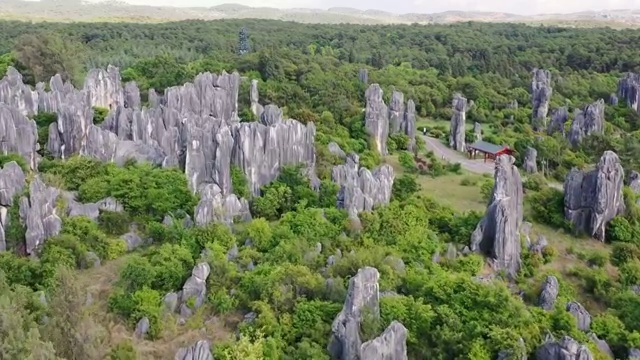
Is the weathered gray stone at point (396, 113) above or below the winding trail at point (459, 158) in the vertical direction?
above

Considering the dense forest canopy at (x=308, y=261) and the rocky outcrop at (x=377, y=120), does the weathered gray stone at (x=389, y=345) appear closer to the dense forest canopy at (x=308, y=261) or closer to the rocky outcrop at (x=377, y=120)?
the dense forest canopy at (x=308, y=261)

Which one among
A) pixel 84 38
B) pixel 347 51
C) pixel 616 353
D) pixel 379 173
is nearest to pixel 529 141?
pixel 379 173

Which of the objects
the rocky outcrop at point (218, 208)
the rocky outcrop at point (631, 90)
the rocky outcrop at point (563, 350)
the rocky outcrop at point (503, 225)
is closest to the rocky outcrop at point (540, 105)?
the rocky outcrop at point (631, 90)

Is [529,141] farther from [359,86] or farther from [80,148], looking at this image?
[80,148]

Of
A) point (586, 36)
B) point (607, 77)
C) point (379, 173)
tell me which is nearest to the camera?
point (379, 173)

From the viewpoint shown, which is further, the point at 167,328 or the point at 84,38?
the point at 84,38

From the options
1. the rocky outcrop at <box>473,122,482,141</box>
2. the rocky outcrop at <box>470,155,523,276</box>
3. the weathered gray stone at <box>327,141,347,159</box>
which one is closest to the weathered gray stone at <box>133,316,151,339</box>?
the rocky outcrop at <box>470,155,523,276</box>

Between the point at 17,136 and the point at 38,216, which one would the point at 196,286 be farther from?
the point at 17,136
